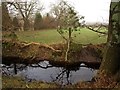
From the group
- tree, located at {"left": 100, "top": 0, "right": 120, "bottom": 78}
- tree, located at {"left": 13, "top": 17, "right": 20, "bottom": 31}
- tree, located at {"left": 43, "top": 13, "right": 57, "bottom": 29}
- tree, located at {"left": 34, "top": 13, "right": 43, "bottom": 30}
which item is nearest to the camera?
tree, located at {"left": 100, "top": 0, "right": 120, "bottom": 78}

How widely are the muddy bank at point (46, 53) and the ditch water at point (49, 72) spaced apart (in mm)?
649

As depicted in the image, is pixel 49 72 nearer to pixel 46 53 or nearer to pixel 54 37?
pixel 46 53

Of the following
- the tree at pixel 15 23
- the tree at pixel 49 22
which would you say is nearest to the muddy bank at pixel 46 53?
the tree at pixel 15 23

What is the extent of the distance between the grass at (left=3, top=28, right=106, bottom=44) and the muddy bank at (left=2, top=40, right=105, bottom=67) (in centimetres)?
57

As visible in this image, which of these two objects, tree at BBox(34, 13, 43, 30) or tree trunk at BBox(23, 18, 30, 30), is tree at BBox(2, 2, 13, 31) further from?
tree at BBox(34, 13, 43, 30)

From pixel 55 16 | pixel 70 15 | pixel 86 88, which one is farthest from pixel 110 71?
pixel 55 16

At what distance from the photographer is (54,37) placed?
14203 mm

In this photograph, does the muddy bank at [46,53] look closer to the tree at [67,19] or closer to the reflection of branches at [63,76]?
the tree at [67,19]

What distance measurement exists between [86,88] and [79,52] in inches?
233

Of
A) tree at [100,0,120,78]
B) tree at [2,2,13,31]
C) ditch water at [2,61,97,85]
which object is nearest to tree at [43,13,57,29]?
tree at [2,2,13,31]

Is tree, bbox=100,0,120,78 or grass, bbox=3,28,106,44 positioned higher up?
tree, bbox=100,0,120,78

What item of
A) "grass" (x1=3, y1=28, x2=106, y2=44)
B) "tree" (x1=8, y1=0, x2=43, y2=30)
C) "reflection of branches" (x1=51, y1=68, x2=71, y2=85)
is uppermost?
"tree" (x1=8, y1=0, x2=43, y2=30)

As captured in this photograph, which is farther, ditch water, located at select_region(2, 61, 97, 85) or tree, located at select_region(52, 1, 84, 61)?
tree, located at select_region(52, 1, 84, 61)

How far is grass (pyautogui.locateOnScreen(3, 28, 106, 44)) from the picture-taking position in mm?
13599
